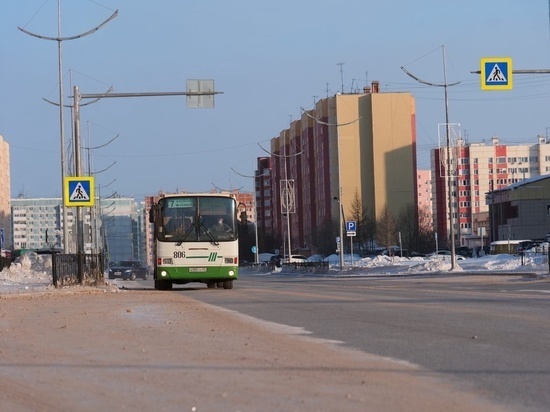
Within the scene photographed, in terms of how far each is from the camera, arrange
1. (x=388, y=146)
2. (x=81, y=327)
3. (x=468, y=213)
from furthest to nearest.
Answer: (x=468, y=213)
(x=388, y=146)
(x=81, y=327)

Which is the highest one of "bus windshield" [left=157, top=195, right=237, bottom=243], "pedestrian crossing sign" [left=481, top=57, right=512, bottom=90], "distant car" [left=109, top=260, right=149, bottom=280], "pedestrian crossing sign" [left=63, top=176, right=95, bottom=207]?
"pedestrian crossing sign" [left=481, top=57, right=512, bottom=90]

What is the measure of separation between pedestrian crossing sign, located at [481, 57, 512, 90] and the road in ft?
32.7

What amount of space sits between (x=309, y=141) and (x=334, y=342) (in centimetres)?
13942

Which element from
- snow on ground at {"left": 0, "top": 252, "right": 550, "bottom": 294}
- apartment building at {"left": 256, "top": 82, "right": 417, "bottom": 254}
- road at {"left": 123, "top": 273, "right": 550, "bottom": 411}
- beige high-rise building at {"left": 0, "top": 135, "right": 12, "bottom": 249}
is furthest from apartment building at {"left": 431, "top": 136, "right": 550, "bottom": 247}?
road at {"left": 123, "top": 273, "right": 550, "bottom": 411}

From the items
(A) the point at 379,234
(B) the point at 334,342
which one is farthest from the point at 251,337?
(A) the point at 379,234

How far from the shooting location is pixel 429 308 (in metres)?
20.0

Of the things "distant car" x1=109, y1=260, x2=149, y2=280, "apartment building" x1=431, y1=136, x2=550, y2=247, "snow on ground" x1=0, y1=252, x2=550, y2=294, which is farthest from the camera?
"apartment building" x1=431, y1=136, x2=550, y2=247

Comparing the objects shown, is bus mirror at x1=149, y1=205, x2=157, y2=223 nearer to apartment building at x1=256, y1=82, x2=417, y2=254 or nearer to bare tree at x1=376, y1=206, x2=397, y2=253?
bare tree at x1=376, y1=206, x2=397, y2=253

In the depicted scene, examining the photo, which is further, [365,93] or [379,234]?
[365,93]

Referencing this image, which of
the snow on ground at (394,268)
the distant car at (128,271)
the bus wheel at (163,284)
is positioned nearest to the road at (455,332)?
the bus wheel at (163,284)

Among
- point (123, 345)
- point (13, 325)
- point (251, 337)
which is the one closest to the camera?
point (123, 345)

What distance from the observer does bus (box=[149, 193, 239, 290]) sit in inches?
1364

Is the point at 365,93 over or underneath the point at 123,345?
over

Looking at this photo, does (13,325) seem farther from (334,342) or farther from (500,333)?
(500,333)
